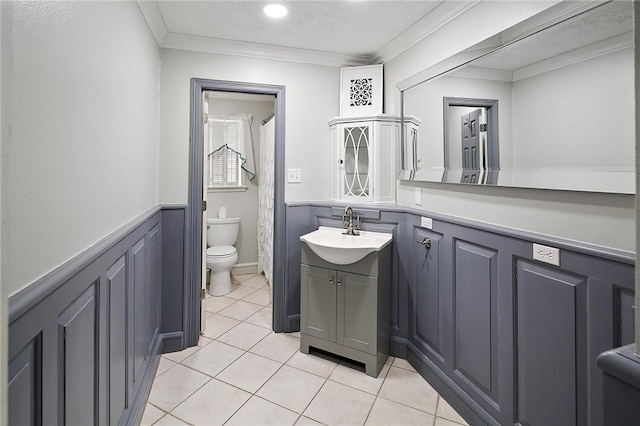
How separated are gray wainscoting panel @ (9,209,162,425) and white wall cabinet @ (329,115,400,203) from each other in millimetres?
1439

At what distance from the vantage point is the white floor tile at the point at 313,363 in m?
2.25

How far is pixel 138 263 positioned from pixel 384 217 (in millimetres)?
1627

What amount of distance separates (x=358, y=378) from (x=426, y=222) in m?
1.10

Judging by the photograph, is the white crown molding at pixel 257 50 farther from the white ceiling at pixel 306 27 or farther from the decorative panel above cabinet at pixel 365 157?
the decorative panel above cabinet at pixel 365 157

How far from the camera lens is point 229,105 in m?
4.21

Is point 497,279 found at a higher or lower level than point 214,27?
lower

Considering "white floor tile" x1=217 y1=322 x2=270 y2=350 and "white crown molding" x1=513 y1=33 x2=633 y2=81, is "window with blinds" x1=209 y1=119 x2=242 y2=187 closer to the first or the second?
"white floor tile" x1=217 y1=322 x2=270 y2=350

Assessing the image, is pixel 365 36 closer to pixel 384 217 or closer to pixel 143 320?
pixel 384 217

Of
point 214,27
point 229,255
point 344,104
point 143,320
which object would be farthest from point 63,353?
point 229,255

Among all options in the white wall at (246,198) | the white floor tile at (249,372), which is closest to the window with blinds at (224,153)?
the white wall at (246,198)

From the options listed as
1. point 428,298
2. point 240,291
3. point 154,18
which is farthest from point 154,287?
point 428,298

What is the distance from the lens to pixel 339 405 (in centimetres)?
191

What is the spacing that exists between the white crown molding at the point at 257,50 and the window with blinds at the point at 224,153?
1.70 meters

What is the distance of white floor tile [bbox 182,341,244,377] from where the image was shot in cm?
226
